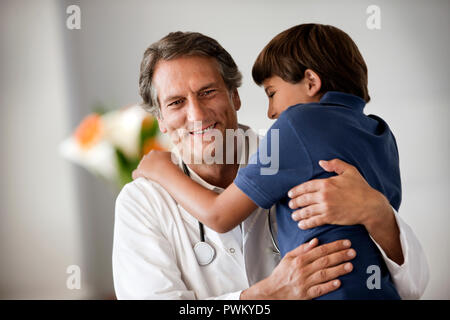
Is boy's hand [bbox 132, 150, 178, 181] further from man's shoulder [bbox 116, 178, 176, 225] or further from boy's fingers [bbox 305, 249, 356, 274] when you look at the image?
boy's fingers [bbox 305, 249, 356, 274]

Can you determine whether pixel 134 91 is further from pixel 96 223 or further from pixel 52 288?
pixel 52 288

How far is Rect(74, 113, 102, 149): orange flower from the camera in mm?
2314

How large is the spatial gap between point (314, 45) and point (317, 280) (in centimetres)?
75

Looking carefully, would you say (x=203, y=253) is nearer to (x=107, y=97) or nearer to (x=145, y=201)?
(x=145, y=201)

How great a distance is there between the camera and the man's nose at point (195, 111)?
5.33ft

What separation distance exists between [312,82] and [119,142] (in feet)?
3.57

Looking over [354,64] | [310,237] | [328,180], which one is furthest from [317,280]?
[354,64]

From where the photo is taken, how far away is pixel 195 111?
1.62 meters

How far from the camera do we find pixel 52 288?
9.55 feet

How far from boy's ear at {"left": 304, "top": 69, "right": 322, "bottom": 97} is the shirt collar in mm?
61

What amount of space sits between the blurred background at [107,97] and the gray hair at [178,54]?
0.98 m

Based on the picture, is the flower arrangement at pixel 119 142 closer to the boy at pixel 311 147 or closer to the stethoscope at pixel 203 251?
the boy at pixel 311 147

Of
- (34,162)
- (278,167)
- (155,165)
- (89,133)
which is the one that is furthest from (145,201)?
(34,162)
